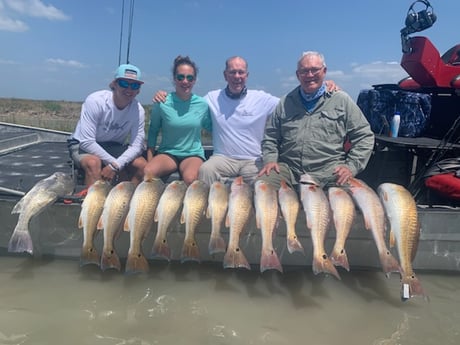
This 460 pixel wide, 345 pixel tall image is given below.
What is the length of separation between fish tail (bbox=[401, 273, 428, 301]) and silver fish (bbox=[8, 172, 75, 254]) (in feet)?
12.0

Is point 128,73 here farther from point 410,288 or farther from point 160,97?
point 410,288

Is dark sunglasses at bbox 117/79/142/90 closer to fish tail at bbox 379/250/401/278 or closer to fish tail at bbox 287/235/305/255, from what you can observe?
fish tail at bbox 287/235/305/255

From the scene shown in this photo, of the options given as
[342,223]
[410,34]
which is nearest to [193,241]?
[342,223]

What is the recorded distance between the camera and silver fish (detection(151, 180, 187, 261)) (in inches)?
158

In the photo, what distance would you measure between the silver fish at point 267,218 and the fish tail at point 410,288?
1.14m

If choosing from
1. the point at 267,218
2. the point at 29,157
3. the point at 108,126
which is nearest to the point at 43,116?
the point at 29,157

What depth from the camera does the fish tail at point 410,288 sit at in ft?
11.9

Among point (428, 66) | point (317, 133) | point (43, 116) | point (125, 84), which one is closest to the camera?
point (317, 133)

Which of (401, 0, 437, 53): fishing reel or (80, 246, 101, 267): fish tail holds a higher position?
(401, 0, 437, 53): fishing reel

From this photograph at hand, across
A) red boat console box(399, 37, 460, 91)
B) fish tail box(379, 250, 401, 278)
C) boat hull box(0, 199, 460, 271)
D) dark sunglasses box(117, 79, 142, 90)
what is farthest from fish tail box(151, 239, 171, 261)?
red boat console box(399, 37, 460, 91)

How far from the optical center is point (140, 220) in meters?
4.11

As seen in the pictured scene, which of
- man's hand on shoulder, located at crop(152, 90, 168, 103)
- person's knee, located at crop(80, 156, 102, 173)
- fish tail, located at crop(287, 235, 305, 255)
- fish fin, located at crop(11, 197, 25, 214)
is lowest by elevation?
fish tail, located at crop(287, 235, 305, 255)

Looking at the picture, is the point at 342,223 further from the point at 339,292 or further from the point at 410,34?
the point at 410,34

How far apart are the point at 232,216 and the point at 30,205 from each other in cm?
216
